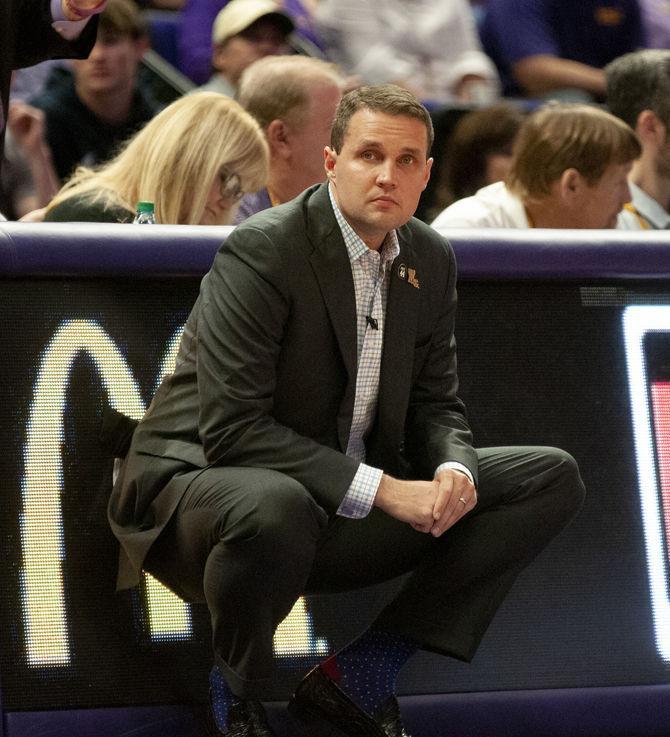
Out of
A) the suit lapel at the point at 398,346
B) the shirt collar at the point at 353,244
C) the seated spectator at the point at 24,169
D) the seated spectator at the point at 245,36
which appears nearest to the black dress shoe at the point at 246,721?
the suit lapel at the point at 398,346

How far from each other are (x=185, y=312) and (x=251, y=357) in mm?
392

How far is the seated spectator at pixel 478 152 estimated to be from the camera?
5.02 m

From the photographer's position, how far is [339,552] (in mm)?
2592

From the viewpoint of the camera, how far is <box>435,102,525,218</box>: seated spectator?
502 cm

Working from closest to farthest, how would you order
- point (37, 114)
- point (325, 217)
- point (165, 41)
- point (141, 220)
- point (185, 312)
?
1. point (325, 217)
2. point (185, 312)
3. point (141, 220)
4. point (37, 114)
5. point (165, 41)

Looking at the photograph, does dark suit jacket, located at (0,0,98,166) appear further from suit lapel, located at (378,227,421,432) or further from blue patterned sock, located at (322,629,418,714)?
A: blue patterned sock, located at (322,629,418,714)

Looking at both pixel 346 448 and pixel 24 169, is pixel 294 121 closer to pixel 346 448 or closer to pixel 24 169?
pixel 24 169

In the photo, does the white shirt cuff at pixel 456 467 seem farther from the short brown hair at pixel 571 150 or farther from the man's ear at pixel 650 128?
the man's ear at pixel 650 128

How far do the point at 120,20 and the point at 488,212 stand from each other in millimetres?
1882

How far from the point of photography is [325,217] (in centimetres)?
260

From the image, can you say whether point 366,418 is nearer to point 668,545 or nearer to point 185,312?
point 185,312

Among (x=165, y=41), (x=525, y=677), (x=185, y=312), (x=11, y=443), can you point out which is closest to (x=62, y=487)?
(x=11, y=443)

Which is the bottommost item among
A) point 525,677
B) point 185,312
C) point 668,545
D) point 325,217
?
point 525,677

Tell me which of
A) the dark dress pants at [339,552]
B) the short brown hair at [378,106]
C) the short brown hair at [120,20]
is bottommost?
the dark dress pants at [339,552]
